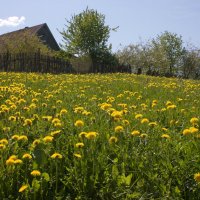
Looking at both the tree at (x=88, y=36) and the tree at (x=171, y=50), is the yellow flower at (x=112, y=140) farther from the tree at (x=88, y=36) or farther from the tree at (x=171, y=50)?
the tree at (x=171, y=50)

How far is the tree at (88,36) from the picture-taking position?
41844 millimetres

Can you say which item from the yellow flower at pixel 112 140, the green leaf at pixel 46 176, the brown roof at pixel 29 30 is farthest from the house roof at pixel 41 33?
the green leaf at pixel 46 176

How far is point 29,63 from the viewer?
70.9ft

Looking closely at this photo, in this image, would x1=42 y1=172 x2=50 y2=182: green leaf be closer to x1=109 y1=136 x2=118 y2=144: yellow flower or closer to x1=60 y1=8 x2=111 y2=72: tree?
x1=109 y1=136 x2=118 y2=144: yellow flower

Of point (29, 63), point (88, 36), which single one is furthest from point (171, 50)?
point (29, 63)

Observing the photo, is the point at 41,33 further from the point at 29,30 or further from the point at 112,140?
the point at 112,140

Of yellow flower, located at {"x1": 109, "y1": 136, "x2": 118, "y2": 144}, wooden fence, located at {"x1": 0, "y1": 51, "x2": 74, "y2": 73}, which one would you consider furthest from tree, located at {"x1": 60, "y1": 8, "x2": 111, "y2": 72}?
yellow flower, located at {"x1": 109, "y1": 136, "x2": 118, "y2": 144}

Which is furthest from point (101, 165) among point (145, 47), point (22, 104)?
point (145, 47)

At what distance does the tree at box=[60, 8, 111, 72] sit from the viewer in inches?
1647

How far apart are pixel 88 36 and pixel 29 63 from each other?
71.4 ft

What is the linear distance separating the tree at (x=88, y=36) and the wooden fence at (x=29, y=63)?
699 inches

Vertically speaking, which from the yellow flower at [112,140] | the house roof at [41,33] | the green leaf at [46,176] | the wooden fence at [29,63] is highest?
the house roof at [41,33]

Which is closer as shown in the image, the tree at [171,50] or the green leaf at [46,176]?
the green leaf at [46,176]

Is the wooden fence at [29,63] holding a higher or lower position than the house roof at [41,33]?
lower
